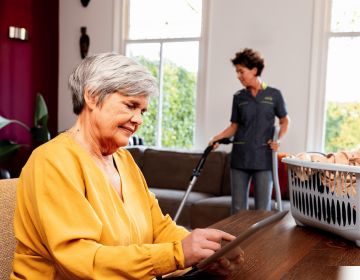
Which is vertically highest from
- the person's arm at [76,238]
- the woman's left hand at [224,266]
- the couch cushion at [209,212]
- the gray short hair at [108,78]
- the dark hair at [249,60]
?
the dark hair at [249,60]

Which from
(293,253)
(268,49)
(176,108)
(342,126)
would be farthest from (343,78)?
(293,253)

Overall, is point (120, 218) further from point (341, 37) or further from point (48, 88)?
point (48, 88)

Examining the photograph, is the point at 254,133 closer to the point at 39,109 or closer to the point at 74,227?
the point at 74,227

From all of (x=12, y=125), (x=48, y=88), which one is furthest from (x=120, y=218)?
(x=48, y=88)

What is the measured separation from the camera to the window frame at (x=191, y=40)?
4445 millimetres

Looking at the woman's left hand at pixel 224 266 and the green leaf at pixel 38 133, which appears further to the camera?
the green leaf at pixel 38 133

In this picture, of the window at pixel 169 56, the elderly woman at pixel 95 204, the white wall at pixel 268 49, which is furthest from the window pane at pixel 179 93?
the elderly woman at pixel 95 204

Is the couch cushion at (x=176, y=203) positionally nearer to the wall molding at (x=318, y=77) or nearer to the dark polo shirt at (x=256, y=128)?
the dark polo shirt at (x=256, y=128)

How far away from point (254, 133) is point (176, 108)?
6.43ft

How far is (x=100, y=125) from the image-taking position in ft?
3.06

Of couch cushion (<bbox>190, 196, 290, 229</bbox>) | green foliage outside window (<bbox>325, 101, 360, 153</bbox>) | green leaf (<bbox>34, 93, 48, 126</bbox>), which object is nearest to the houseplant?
green leaf (<bbox>34, 93, 48, 126</bbox>)

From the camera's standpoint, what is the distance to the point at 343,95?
3.92m

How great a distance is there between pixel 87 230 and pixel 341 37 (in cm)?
388

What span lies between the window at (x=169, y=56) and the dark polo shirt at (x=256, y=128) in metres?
1.71
